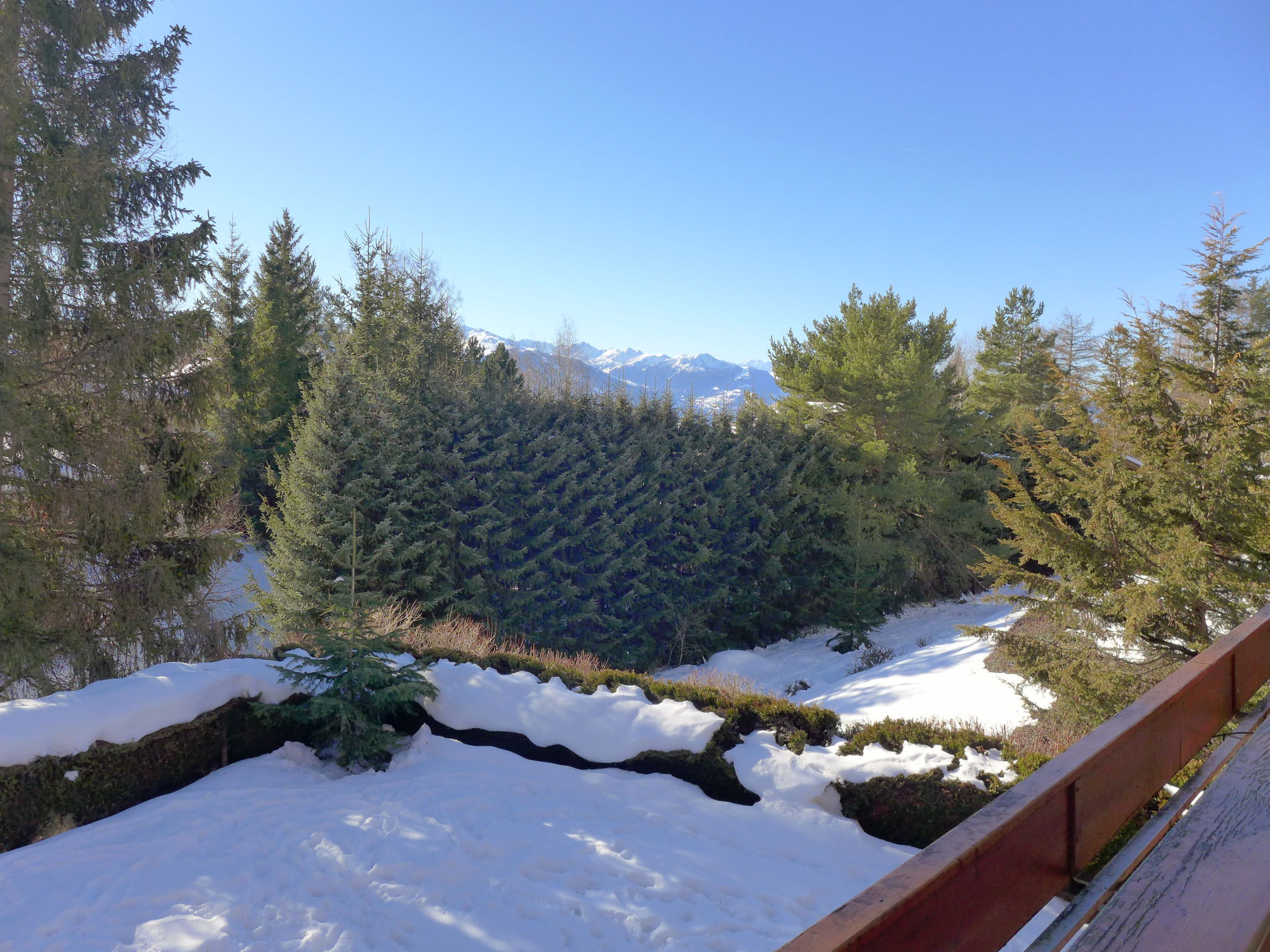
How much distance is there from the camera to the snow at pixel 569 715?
589 cm

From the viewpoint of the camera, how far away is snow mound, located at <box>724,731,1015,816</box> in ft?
16.1

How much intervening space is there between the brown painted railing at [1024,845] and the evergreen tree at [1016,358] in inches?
1061

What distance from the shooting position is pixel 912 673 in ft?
38.5

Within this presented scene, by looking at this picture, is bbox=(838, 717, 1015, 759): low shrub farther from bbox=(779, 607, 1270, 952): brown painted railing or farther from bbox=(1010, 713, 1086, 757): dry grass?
bbox=(779, 607, 1270, 952): brown painted railing

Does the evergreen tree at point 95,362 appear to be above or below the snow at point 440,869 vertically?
above

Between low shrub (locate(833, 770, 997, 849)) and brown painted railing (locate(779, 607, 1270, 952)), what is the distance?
3131 mm

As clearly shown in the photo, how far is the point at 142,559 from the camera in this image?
966 cm

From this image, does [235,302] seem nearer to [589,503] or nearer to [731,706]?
[589,503]

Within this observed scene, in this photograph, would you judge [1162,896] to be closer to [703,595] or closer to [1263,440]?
[1263,440]

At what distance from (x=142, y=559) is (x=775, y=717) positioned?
9135 mm

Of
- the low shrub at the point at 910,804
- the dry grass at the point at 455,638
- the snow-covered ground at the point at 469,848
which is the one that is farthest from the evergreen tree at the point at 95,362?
the low shrub at the point at 910,804

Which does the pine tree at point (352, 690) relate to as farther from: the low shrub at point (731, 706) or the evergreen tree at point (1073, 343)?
the evergreen tree at point (1073, 343)

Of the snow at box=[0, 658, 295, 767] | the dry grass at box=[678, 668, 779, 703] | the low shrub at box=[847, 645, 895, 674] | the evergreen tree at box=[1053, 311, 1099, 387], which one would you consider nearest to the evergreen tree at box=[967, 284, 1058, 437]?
the evergreen tree at box=[1053, 311, 1099, 387]

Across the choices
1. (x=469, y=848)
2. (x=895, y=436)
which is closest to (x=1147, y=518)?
(x=469, y=848)
